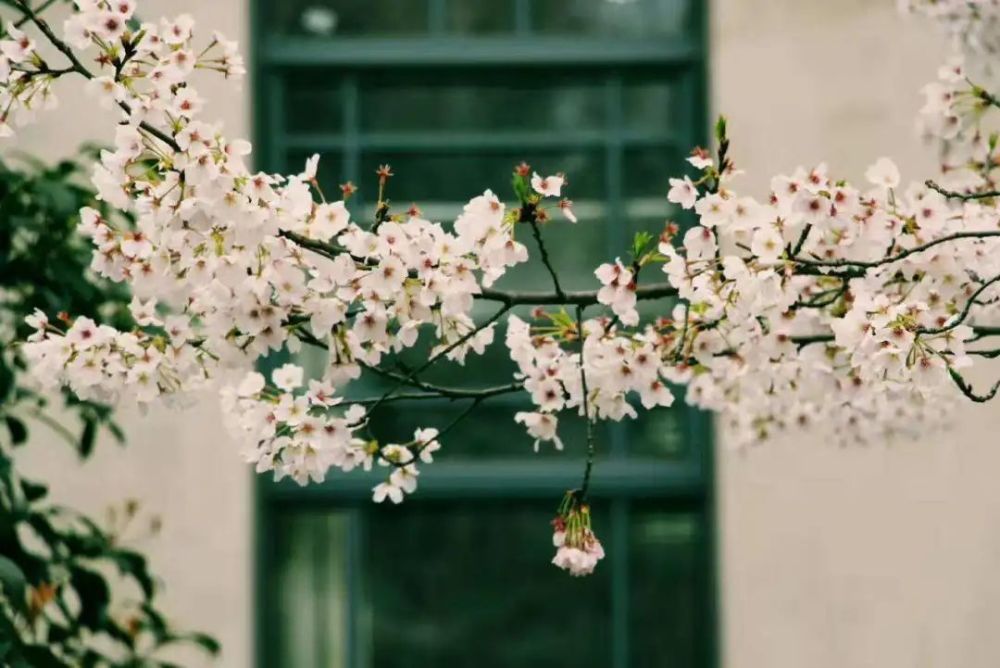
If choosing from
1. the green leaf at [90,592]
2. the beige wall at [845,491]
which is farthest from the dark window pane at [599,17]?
the green leaf at [90,592]

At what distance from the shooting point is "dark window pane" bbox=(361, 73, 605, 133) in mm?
6184

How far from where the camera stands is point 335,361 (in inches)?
118

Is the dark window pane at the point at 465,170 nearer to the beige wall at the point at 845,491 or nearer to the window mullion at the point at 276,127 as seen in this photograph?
the window mullion at the point at 276,127

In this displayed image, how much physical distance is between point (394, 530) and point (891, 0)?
8.48 ft

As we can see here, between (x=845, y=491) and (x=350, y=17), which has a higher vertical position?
(x=350, y=17)

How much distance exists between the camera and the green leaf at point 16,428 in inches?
154

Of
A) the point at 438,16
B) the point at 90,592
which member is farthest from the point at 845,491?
the point at 90,592

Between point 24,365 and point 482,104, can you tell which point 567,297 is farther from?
point 482,104

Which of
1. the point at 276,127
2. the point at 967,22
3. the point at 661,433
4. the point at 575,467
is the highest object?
the point at 276,127

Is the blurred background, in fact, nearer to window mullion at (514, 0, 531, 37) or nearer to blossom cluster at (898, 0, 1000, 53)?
window mullion at (514, 0, 531, 37)

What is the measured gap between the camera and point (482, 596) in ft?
19.9

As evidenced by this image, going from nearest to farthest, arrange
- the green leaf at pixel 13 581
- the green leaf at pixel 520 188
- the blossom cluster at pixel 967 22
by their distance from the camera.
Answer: the green leaf at pixel 520 188
the green leaf at pixel 13 581
the blossom cluster at pixel 967 22

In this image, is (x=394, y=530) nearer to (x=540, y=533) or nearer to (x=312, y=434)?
(x=540, y=533)

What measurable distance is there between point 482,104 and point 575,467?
136 cm
